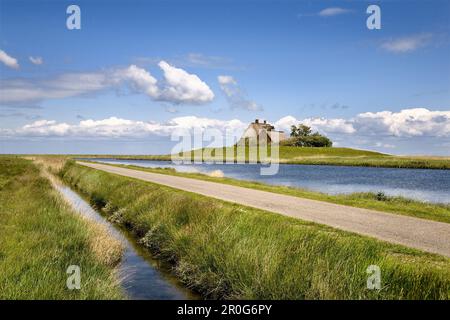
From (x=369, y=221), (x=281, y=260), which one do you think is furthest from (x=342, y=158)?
(x=281, y=260)

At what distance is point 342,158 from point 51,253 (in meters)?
94.2

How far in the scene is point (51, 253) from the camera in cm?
982

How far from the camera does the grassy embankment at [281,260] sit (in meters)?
7.37

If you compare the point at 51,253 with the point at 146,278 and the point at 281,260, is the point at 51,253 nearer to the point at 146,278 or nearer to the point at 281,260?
the point at 146,278

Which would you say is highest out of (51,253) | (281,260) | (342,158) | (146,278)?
(281,260)

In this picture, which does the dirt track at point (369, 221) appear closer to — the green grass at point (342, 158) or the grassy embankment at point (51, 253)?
the grassy embankment at point (51, 253)

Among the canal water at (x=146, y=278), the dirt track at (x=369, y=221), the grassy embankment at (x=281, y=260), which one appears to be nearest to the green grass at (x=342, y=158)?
the dirt track at (x=369, y=221)

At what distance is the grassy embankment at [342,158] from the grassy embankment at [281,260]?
6109 cm

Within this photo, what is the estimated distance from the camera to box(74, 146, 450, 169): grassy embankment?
71.4 meters

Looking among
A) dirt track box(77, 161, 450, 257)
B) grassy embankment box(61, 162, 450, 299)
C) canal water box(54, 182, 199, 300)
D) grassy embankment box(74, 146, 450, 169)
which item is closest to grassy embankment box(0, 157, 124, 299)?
canal water box(54, 182, 199, 300)

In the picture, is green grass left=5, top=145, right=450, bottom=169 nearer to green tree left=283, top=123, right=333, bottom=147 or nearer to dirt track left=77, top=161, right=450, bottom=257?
green tree left=283, top=123, right=333, bottom=147

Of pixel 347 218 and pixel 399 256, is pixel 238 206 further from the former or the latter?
pixel 399 256

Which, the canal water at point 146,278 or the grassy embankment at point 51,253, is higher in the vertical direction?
the grassy embankment at point 51,253
